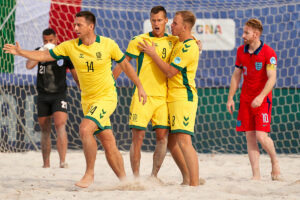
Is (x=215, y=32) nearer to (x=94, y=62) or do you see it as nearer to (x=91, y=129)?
(x=94, y=62)

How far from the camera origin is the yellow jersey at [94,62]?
5.02m

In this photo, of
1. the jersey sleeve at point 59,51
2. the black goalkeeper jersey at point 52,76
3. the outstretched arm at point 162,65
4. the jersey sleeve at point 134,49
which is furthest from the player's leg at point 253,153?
the black goalkeeper jersey at point 52,76

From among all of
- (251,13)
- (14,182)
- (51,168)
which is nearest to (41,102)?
(51,168)

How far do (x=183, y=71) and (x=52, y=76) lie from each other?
8.23ft

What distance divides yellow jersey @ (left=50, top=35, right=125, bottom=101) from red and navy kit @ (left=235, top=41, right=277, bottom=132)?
157 centimetres

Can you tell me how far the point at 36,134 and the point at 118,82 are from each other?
162 cm

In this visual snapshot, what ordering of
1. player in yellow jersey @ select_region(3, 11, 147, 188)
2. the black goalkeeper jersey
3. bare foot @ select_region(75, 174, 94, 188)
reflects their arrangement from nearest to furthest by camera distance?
bare foot @ select_region(75, 174, 94, 188) < player in yellow jersey @ select_region(3, 11, 147, 188) < the black goalkeeper jersey

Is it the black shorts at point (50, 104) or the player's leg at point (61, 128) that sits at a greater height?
the black shorts at point (50, 104)

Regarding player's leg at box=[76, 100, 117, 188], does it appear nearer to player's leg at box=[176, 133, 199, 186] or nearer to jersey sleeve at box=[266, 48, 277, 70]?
player's leg at box=[176, 133, 199, 186]

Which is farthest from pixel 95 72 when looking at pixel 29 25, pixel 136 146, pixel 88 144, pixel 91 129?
pixel 29 25

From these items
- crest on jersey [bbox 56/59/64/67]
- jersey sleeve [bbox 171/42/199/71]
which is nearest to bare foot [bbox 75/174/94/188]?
jersey sleeve [bbox 171/42/199/71]

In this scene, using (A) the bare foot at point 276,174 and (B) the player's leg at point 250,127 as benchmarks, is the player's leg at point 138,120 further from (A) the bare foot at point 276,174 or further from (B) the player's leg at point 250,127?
(A) the bare foot at point 276,174

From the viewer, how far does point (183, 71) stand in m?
5.17

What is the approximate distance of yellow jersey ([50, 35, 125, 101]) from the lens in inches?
198
